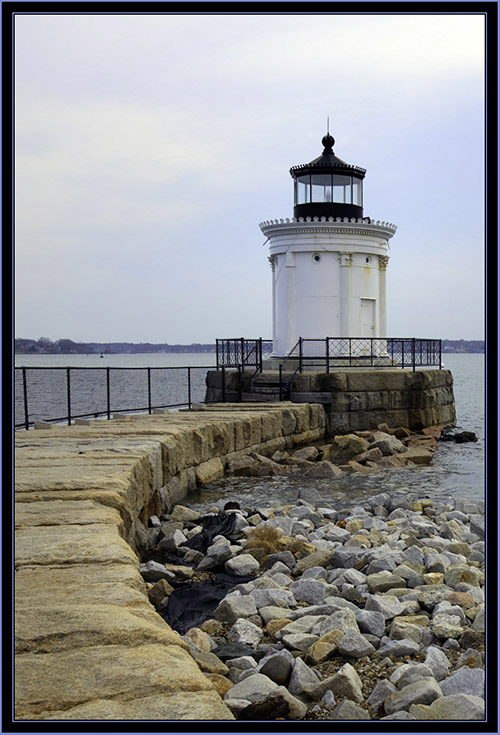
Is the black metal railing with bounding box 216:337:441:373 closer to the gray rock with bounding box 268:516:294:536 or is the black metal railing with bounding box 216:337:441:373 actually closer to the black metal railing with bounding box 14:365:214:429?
the black metal railing with bounding box 14:365:214:429

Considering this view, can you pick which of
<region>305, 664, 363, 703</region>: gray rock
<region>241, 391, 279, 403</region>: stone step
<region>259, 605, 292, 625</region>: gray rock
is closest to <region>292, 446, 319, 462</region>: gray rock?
<region>241, 391, 279, 403</region>: stone step

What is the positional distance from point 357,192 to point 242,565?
18.0 metres

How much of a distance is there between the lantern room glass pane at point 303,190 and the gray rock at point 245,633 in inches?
734

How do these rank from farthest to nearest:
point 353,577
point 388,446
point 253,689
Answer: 1. point 388,446
2. point 353,577
3. point 253,689

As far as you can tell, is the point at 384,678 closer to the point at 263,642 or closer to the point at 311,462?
the point at 263,642

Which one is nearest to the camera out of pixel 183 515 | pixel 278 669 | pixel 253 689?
pixel 253 689

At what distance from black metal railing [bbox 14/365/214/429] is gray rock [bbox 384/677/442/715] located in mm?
9446

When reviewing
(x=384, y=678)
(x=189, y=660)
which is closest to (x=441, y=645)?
(x=384, y=678)

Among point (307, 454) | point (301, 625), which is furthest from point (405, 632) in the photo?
point (307, 454)

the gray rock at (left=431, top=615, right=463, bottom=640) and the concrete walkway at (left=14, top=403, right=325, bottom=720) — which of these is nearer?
the concrete walkway at (left=14, top=403, right=325, bottom=720)

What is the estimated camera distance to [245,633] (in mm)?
4793

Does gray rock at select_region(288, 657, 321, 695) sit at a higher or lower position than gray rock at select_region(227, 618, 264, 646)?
higher

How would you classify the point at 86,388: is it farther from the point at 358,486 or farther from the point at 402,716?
→ the point at 402,716

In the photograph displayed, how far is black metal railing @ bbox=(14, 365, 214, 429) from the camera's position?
13367 mm
